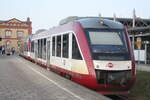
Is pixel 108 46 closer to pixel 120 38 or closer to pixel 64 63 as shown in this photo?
pixel 120 38

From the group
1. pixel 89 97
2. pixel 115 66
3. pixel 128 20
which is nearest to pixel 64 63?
pixel 115 66

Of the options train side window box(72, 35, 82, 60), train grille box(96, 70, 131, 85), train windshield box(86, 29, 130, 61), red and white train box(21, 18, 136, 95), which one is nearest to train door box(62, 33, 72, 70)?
red and white train box(21, 18, 136, 95)

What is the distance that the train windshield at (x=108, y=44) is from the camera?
13.2 m

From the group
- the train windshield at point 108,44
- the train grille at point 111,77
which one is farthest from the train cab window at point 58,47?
the train grille at point 111,77

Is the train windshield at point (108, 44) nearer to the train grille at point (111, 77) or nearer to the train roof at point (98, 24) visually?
the train roof at point (98, 24)

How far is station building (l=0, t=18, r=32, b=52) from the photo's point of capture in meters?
112

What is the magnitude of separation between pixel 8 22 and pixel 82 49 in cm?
10545

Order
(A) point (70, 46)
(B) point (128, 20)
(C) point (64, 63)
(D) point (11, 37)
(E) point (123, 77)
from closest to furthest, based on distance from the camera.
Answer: (E) point (123, 77) → (A) point (70, 46) → (C) point (64, 63) → (B) point (128, 20) → (D) point (11, 37)

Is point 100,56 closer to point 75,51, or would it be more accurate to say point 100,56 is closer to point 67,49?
point 75,51

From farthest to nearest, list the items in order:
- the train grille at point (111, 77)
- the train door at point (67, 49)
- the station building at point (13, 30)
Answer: the station building at point (13, 30), the train door at point (67, 49), the train grille at point (111, 77)

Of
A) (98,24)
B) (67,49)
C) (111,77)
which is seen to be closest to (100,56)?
(111,77)

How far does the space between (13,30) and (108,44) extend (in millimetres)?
105080

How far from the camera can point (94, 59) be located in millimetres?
12984

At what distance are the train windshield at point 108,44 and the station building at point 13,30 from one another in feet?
324
